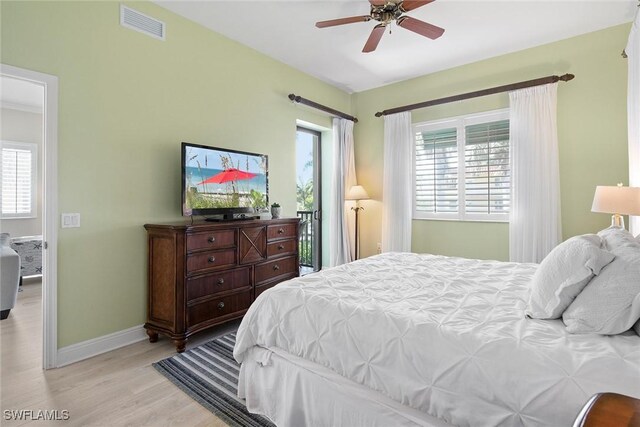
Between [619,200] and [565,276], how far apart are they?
1.83 metres

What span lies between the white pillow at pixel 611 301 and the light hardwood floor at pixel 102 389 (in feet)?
5.95

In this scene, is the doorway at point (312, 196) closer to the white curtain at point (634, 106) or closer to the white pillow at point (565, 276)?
the white curtain at point (634, 106)

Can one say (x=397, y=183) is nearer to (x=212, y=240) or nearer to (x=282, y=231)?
(x=282, y=231)

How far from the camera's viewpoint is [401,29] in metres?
3.34

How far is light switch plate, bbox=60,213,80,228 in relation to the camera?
2.40 m

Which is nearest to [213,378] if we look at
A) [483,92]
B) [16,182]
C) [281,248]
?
[281,248]

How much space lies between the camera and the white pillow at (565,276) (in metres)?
1.27

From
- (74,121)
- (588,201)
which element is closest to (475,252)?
(588,201)

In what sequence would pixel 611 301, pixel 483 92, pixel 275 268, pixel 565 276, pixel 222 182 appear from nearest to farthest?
pixel 611 301 → pixel 565 276 → pixel 222 182 → pixel 275 268 → pixel 483 92

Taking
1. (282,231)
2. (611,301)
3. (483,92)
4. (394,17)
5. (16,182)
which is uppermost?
(394,17)

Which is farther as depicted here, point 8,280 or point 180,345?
point 8,280

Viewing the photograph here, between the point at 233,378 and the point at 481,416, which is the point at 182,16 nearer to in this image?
the point at 233,378

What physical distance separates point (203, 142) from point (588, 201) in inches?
163

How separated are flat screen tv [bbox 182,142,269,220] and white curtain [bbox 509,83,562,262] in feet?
9.60
